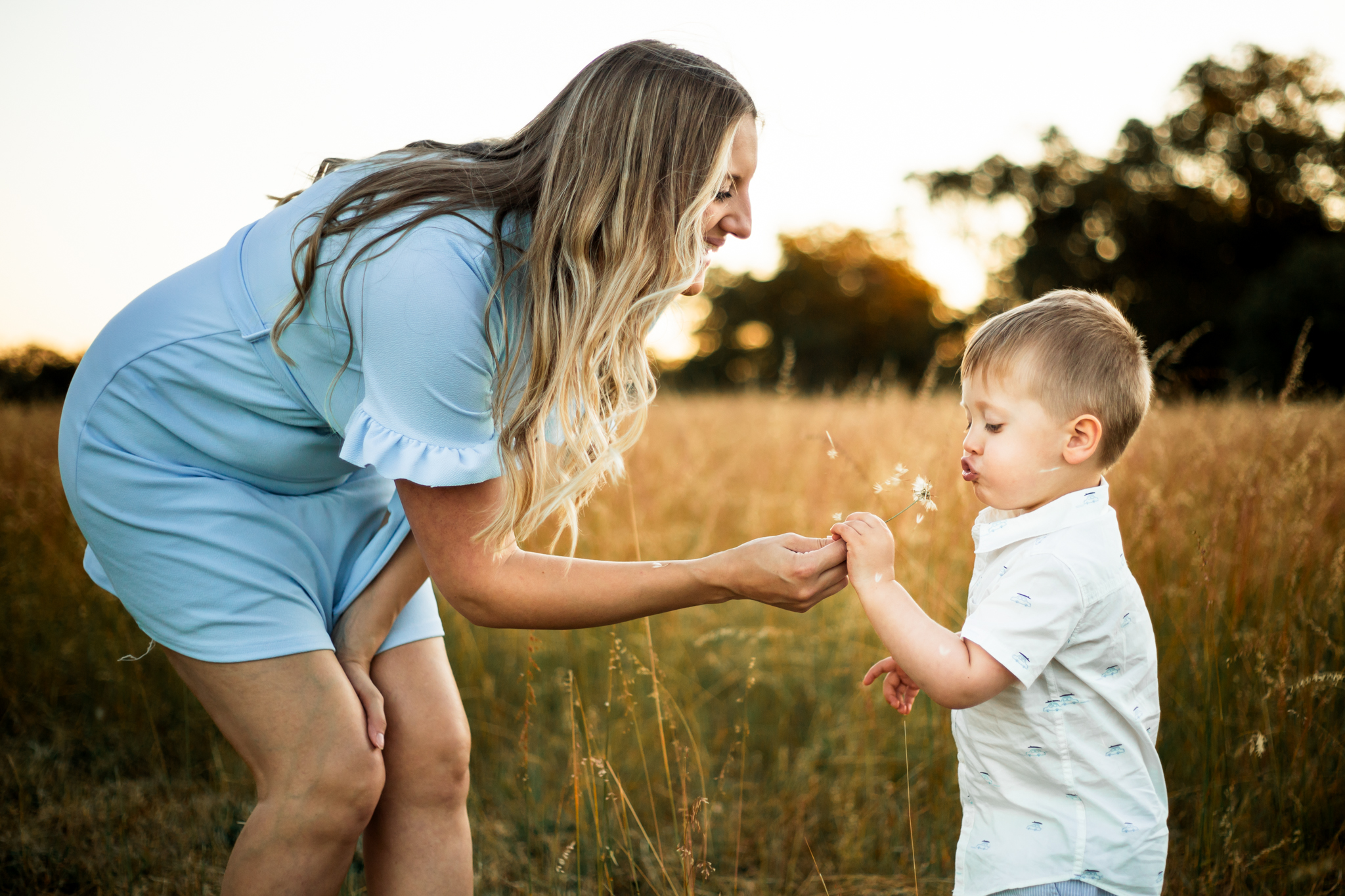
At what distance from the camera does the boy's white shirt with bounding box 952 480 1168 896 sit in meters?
1.22

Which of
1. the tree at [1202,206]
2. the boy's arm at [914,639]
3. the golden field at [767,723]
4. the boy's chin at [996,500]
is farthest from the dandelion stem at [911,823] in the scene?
the tree at [1202,206]

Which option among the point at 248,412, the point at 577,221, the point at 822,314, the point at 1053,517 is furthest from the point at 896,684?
the point at 822,314

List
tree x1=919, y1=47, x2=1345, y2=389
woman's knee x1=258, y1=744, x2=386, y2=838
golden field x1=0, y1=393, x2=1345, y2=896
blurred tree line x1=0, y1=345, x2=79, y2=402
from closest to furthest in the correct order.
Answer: woman's knee x1=258, y1=744, x2=386, y2=838 < golden field x1=0, y1=393, x2=1345, y2=896 < blurred tree line x1=0, y1=345, x2=79, y2=402 < tree x1=919, y1=47, x2=1345, y2=389

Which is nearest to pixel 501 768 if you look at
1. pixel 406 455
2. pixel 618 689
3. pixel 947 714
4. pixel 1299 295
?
pixel 618 689

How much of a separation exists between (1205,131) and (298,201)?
96.4ft

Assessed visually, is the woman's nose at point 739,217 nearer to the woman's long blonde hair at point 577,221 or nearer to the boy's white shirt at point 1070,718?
the woman's long blonde hair at point 577,221

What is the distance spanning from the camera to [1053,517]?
130 centimetres

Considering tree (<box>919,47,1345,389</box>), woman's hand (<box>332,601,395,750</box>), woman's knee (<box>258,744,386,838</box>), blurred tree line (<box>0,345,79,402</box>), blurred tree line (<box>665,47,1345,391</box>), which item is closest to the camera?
woman's knee (<box>258,744,386,838</box>)

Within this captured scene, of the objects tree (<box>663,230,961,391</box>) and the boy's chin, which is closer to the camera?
the boy's chin

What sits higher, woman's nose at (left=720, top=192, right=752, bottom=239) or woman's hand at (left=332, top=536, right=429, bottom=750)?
woman's nose at (left=720, top=192, right=752, bottom=239)

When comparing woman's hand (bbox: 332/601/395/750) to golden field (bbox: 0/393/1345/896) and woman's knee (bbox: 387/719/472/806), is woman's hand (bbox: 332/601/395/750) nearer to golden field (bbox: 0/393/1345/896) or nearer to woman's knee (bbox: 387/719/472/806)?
woman's knee (bbox: 387/719/472/806)

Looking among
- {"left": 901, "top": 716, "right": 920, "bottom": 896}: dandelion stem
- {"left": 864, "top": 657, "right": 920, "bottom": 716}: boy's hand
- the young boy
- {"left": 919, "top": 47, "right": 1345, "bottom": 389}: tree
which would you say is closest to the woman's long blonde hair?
the young boy

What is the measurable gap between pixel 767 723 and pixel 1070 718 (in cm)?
175

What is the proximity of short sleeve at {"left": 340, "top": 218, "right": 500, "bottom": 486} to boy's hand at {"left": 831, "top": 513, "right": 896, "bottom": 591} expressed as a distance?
24.0 inches
